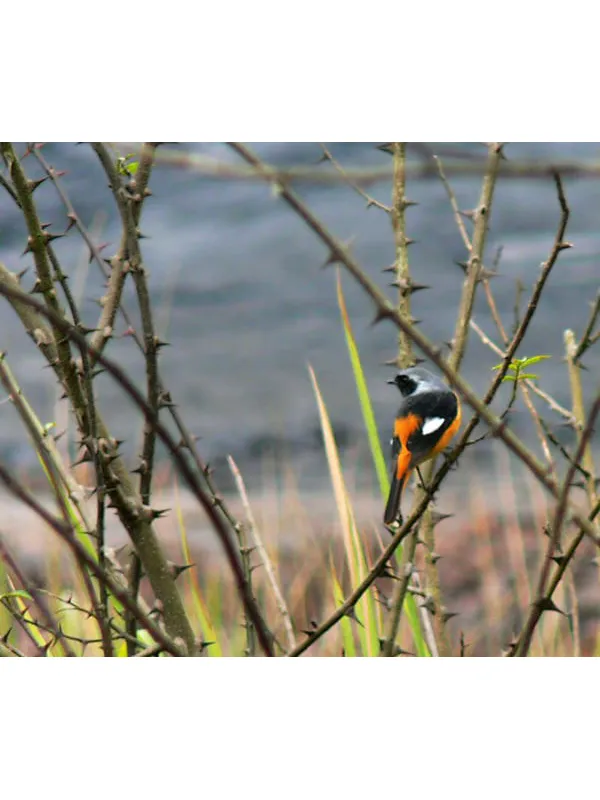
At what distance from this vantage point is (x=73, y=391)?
1.74m

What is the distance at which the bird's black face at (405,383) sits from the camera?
1.88 m

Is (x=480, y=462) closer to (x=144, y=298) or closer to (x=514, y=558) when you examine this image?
(x=514, y=558)

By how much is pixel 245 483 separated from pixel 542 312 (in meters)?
0.77

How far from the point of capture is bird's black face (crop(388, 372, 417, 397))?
1.88 m

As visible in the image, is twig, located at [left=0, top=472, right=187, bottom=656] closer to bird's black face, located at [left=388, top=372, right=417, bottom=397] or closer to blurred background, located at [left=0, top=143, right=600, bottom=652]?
blurred background, located at [left=0, top=143, right=600, bottom=652]

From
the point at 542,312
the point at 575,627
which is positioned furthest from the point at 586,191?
the point at 575,627

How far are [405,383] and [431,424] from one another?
0.14 m

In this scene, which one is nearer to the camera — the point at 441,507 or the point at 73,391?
the point at 73,391

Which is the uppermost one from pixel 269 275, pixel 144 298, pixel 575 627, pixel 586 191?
pixel 586 191

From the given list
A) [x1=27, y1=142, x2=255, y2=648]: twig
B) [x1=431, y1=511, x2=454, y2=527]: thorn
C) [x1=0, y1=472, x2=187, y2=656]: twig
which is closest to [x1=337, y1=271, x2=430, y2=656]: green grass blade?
→ [x1=431, y1=511, x2=454, y2=527]: thorn

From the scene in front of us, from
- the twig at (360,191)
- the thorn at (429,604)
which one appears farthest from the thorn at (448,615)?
the twig at (360,191)

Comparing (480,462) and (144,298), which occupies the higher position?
(144,298)

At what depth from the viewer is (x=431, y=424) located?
1.80 meters
